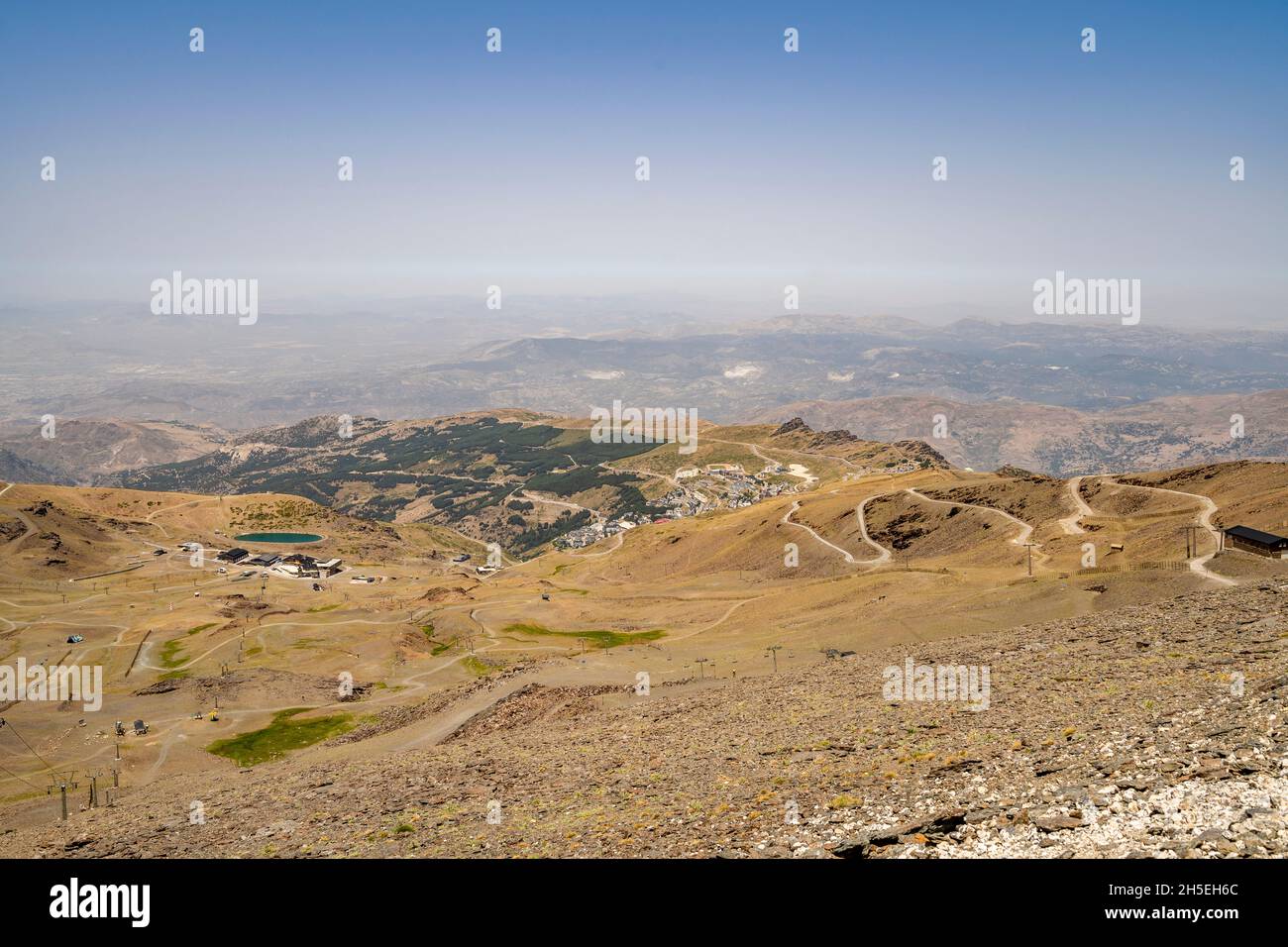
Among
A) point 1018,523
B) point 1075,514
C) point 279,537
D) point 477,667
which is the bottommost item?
point 279,537

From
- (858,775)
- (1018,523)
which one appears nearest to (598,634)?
(1018,523)

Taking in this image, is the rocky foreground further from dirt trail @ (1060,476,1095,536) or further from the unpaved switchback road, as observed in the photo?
the unpaved switchback road

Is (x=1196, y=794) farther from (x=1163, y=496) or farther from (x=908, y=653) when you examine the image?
(x=1163, y=496)

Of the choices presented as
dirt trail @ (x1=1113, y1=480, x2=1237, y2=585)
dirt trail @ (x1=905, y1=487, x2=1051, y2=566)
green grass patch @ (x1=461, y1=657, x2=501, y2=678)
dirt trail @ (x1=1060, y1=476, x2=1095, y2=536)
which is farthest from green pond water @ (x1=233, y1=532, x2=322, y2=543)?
dirt trail @ (x1=1113, y1=480, x2=1237, y2=585)

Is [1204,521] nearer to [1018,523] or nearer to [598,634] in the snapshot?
[1018,523]

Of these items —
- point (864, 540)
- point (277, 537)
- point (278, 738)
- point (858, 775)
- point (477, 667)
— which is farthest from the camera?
point (277, 537)

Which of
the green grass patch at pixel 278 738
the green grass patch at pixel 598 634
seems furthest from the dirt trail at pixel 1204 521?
the green grass patch at pixel 278 738

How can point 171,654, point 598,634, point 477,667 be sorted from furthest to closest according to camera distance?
1. point 171,654
2. point 598,634
3. point 477,667
